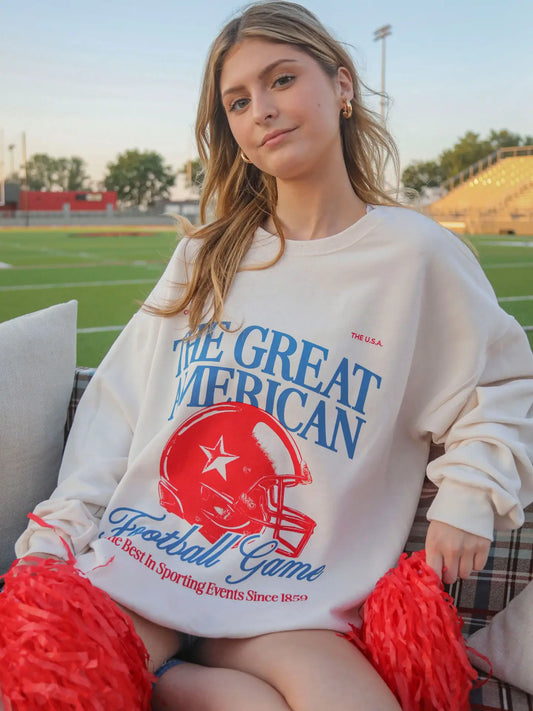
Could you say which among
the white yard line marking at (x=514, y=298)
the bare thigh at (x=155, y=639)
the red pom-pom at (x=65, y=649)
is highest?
the red pom-pom at (x=65, y=649)

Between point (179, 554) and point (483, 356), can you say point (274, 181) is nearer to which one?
point (483, 356)

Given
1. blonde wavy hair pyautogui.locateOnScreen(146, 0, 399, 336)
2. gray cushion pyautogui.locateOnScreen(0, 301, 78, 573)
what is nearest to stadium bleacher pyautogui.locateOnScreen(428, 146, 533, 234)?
blonde wavy hair pyautogui.locateOnScreen(146, 0, 399, 336)

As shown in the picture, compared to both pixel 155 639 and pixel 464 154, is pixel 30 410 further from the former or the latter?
pixel 464 154

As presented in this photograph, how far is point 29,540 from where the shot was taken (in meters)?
1.62

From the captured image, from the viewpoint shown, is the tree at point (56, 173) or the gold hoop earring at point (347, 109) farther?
the tree at point (56, 173)

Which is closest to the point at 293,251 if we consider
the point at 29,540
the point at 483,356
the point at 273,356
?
the point at 273,356

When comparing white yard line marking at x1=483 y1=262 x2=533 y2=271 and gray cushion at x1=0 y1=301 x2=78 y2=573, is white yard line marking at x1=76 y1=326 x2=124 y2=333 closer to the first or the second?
gray cushion at x1=0 y1=301 x2=78 y2=573

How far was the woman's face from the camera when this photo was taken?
65.9 inches

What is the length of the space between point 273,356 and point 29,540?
616 mm

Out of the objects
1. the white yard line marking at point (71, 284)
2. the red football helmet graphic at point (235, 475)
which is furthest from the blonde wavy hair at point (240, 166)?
the white yard line marking at point (71, 284)

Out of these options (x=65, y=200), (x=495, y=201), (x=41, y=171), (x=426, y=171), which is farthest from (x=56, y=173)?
(x=495, y=201)

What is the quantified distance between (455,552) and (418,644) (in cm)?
18

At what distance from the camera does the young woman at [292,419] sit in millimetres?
1494

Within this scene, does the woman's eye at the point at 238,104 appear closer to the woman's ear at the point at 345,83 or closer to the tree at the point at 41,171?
the woman's ear at the point at 345,83
